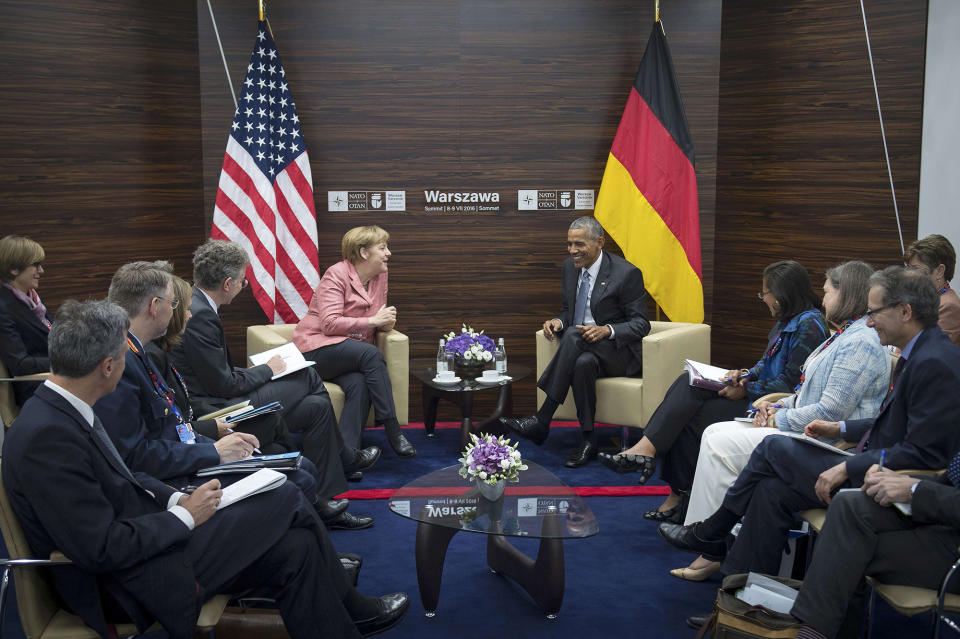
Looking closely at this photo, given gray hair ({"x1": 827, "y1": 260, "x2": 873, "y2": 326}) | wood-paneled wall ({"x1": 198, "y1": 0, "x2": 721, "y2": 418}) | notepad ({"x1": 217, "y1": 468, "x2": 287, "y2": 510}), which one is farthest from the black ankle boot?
gray hair ({"x1": 827, "y1": 260, "x2": 873, "y2": 326})

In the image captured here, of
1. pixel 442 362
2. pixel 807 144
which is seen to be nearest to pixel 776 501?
pixel 442 362

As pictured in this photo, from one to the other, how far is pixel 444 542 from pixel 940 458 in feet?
6.17

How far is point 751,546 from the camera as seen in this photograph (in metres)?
3.45

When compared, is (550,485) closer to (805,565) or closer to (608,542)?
(608,542)

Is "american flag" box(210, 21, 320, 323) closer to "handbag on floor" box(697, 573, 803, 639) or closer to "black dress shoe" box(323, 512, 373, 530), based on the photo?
"black dress shoe" box(323, 512, 373, 530)

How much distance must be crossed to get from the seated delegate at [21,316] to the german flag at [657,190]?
12.4 feet

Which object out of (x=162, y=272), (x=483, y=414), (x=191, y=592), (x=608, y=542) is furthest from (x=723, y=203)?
(x=191, y=592)

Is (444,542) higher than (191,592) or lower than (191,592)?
lower

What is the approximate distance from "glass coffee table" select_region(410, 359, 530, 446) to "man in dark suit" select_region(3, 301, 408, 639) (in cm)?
272

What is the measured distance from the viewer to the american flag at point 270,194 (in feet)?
20.7

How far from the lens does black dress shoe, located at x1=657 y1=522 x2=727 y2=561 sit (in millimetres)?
3814

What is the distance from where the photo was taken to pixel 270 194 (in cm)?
644

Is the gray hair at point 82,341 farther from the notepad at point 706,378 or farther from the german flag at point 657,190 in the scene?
the german flag at point 657,190

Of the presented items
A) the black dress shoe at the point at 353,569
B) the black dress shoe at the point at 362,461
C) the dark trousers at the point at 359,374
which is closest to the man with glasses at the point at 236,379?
the black dress shoe at the point at 362,461
